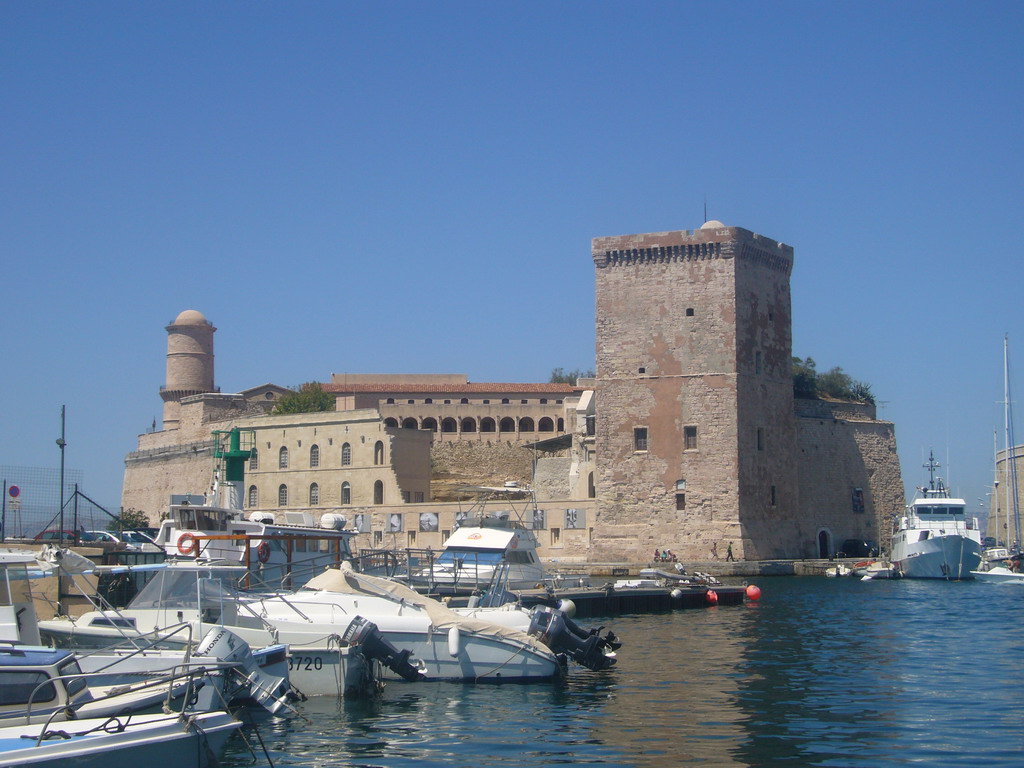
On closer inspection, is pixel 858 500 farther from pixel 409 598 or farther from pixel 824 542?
pixel 409 598

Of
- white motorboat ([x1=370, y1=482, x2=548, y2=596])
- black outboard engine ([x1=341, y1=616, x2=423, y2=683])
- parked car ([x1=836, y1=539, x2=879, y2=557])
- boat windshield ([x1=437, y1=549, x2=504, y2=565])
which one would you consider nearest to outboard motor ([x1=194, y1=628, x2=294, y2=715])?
black outboard engine ([x1=341, y1=616, x2=423, y2=683])

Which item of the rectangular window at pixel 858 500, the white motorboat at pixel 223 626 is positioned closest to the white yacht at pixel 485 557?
the white motorboat at pixel 223 626

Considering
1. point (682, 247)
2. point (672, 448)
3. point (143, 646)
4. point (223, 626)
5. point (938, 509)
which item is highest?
point (682, 247)

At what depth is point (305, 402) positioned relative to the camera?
2500 inches

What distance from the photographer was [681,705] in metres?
14.8

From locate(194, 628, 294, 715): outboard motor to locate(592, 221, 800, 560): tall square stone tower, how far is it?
29184 mm

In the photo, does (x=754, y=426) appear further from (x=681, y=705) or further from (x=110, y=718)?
(x=110, y=718)

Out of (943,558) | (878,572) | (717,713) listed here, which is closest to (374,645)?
(717,713)

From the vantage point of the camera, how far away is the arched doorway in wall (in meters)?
46.4

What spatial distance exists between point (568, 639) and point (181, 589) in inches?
198

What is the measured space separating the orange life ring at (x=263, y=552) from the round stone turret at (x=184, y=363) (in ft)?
143

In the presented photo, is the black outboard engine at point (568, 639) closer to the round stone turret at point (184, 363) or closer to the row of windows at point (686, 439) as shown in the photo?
the row of windows at point (686, 439)

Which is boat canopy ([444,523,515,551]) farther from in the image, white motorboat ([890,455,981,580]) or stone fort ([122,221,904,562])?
white motorboat ([890,455,981,580])

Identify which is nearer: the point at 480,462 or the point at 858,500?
the point at 858,500
